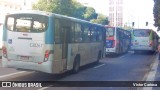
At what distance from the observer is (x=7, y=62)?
12359 millimetres

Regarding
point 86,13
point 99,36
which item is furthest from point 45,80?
point 86,13

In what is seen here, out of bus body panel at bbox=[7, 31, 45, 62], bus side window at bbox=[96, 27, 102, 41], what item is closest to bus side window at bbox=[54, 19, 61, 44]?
bus body panel at bbox=[7, 31, 45, 62]

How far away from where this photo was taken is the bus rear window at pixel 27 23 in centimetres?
1207

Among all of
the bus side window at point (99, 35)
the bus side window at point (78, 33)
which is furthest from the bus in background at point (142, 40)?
the bus side window at point (78, 33)

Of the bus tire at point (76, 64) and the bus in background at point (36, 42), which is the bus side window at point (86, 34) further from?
the bus in background at point (36, 42)

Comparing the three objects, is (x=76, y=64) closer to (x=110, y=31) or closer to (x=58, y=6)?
(x=110, y=31)

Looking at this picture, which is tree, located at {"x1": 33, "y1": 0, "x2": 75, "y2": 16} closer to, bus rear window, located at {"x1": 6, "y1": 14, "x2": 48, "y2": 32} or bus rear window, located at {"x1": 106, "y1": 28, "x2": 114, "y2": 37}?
bus rear window, located at {"x1": 106, "y1": 28, "x2": 114, "y2": 37}

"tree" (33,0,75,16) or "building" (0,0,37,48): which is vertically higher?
"building" (0,0,37,48)

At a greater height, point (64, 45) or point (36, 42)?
point (36, 42)

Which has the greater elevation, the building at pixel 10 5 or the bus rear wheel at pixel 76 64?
the building at pixel 10 5

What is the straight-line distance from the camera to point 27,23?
40.3 feet

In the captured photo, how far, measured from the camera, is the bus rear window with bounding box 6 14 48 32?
12.1 meters

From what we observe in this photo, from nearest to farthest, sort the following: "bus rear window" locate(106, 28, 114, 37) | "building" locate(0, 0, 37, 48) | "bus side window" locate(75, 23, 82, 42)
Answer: "bus side window" locate(75, 23, 82, 42)
"bus rear window" locate(106, 28, 114, 37)
"building" locate(0, 0, 37, 48)

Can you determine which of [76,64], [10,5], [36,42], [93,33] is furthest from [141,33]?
[10,5]
